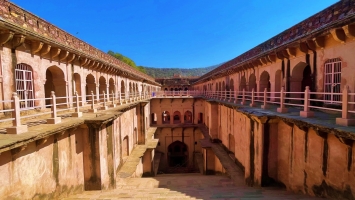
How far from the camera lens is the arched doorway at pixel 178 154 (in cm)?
2342

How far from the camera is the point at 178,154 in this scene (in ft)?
77.4

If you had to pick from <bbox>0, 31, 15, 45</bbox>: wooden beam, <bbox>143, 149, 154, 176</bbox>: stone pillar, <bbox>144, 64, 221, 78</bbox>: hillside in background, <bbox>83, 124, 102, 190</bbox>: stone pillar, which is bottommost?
<bbox>143, 149, 154, 176</bbox>: stone pillar

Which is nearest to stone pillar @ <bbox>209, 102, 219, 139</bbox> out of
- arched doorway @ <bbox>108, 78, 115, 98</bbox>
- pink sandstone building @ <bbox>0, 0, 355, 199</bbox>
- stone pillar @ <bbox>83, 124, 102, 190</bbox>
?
pink sandstone building @ <bbox>0, 0, 355, 199</bbox>

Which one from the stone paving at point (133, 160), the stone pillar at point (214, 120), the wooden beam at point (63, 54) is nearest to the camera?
the wooden beam at point (63, 54)

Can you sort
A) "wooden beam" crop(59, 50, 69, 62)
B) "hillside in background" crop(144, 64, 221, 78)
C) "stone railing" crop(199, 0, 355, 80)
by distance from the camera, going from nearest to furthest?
"stone railing" crop(199, 0, 355, 80)
"wooden beam" crop(59, 50, 69, 62)
"hillside in background" crop(144, 64, 221, 78)

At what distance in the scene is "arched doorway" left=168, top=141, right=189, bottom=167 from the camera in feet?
76.8

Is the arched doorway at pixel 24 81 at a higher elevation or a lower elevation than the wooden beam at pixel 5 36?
lower

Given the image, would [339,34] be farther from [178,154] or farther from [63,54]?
[178,154]

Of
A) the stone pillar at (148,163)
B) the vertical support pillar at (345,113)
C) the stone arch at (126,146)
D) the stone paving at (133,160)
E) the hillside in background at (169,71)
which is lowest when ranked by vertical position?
the stone pillar at (148,163)

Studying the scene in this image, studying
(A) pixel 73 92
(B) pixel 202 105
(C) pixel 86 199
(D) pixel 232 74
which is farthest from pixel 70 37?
(B) pixel 202 105

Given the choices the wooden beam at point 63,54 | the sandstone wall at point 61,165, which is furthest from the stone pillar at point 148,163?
the wooden beam at point 63,54

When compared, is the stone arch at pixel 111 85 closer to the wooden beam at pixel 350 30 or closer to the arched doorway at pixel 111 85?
the arched doorway at pixel 111 85

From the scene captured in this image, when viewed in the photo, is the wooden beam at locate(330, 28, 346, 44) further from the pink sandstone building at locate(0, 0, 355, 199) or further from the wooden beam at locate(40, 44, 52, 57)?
the wooden beam at locate(40, 44, 52, 57)

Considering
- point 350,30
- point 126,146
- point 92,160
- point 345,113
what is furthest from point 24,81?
point 350,30
